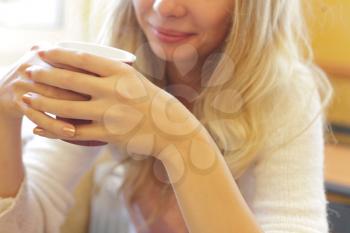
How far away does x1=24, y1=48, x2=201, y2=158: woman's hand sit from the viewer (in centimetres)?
57

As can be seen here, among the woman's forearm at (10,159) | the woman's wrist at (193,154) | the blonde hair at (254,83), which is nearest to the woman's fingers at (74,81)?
the woman's wrist at (193,154)

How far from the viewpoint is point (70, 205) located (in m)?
0.96

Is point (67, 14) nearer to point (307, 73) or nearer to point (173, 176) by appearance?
point (307, 73)

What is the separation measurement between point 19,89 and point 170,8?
28 centimetres

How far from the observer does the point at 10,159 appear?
2.66 ft

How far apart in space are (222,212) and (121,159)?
0.47 metres

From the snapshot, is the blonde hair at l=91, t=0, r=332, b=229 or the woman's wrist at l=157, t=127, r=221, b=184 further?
the blonde hair at l=91, t=0, r=332, b=229

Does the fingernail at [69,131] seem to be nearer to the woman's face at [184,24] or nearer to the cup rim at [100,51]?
the cup rim at [100,51]

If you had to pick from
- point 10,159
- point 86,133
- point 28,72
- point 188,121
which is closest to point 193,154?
point 188,121

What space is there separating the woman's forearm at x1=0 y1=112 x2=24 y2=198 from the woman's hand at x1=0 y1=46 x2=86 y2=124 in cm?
4

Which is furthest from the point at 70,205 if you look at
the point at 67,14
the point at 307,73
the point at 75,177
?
the point at 67,14

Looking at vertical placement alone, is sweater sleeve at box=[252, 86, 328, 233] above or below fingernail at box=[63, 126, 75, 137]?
below

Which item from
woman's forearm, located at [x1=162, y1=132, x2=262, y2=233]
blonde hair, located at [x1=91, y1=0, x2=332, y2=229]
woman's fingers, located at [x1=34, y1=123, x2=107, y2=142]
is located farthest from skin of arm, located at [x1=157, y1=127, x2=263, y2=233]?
blonde hair, located at [x1=91, y1=0, x2=332, y2=229]

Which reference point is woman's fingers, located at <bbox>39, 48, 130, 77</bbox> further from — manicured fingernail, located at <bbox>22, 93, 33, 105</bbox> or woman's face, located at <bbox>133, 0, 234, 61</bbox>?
woman's face, located at <bbox>133, 0, 234, 61</bbox>
